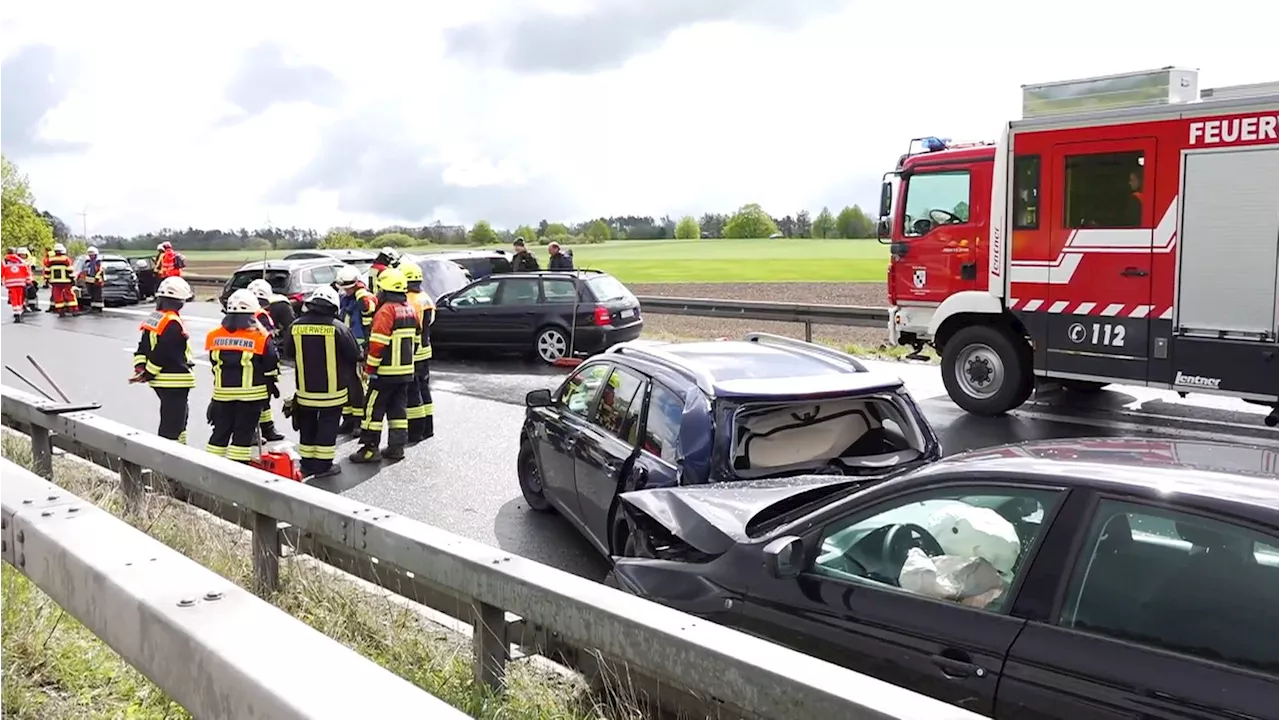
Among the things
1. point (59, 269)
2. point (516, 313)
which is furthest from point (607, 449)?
point (59, 269)

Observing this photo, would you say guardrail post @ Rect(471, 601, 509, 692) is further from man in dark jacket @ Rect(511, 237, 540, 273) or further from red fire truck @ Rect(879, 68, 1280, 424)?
man in dark jacket @ Rect(511, 237, 540, 273)

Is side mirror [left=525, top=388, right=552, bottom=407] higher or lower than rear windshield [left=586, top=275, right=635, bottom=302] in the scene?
lower

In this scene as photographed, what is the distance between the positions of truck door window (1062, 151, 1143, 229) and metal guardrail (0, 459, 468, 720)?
942 cm

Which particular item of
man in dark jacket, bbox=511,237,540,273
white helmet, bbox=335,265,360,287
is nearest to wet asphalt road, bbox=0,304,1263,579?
white helmet, bbox=335,265,360,287

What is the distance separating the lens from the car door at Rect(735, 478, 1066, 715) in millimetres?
3205

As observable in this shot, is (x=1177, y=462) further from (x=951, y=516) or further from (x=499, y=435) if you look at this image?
(x=499, y=435)

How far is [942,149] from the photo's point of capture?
12094mm

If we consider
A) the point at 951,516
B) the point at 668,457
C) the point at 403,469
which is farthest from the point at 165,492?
the point at 951,516

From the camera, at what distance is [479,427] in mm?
11461

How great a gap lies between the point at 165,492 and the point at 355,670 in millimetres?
4871

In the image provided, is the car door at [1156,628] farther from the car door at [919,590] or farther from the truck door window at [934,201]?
the truck door window at [934,201]

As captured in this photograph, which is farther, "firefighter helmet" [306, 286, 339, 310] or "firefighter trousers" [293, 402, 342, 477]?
"firefighter trousers" [293, 402, 342, 477]

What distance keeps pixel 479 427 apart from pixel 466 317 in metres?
5.63

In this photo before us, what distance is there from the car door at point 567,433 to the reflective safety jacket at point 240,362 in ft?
7.75
